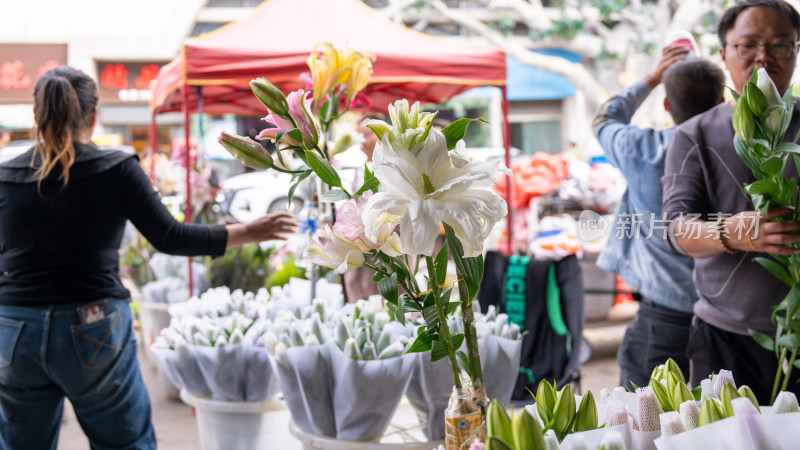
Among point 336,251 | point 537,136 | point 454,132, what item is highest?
point 537,136

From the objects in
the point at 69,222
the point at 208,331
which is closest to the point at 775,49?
the point at 208,331

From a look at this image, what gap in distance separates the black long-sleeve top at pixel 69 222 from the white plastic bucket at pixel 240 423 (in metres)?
0.41

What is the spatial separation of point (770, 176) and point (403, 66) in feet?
8.54

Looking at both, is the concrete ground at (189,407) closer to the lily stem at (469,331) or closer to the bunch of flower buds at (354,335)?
the bunch of flower buds at (354,335)

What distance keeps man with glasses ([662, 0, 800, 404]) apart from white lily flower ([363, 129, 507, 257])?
0.75m

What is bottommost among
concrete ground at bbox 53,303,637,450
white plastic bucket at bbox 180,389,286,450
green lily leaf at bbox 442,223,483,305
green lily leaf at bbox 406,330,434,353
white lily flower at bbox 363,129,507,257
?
concrete ground at bbox 53,303,637,450

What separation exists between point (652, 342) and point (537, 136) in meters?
12.9

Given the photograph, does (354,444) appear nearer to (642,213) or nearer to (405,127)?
(405,127)

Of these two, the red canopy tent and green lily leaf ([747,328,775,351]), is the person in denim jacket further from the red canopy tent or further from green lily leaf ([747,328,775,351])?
the red canopy tent

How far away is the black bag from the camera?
2.54m

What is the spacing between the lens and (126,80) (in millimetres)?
12250

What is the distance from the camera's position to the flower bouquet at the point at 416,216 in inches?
29.5

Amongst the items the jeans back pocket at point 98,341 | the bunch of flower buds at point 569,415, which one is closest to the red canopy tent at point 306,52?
the jeans back pocket at point 98,341

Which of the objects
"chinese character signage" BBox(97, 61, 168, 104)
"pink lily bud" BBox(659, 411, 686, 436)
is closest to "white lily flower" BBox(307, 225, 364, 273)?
"pink lily bud" BBox(659, 411, 686, 436)
